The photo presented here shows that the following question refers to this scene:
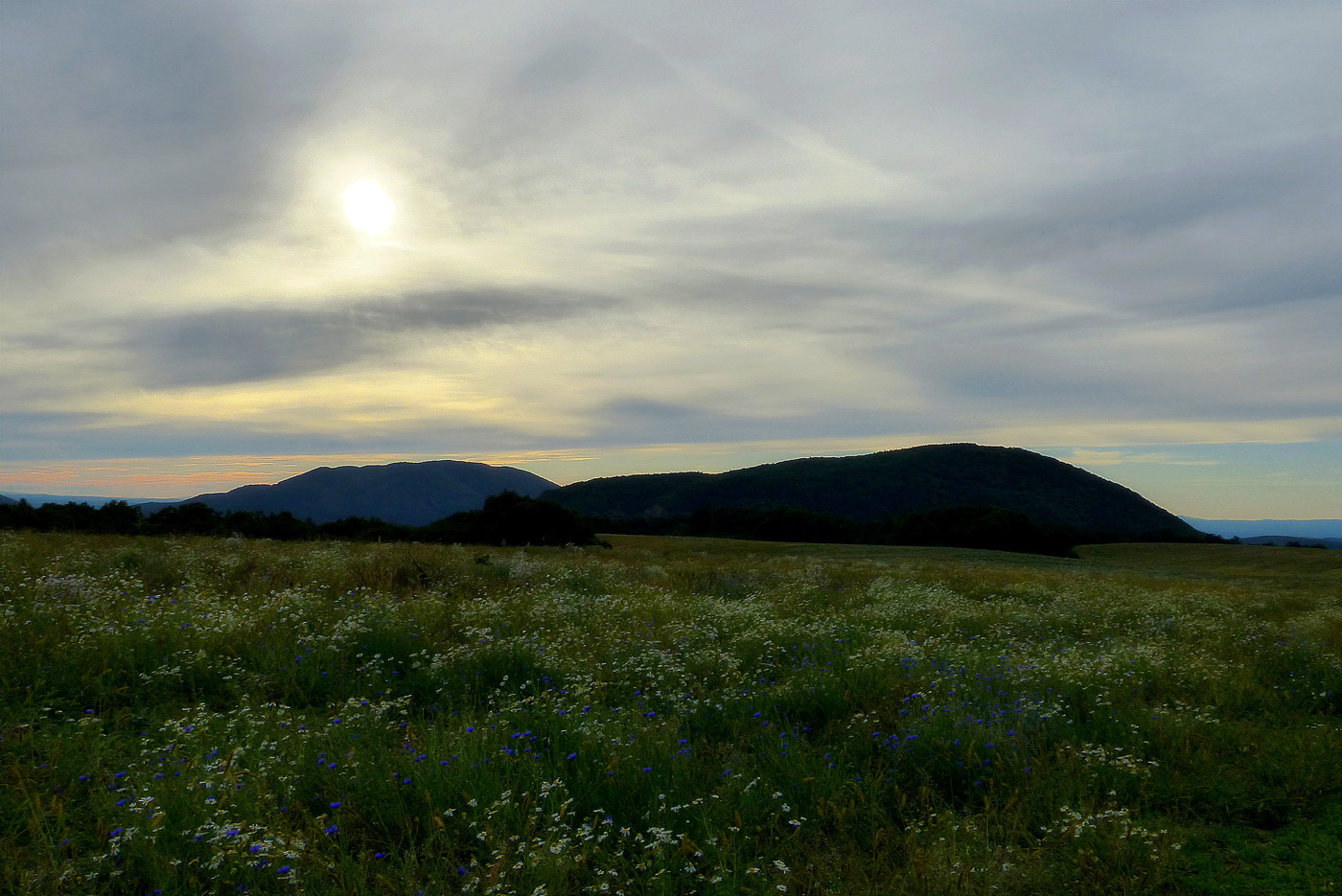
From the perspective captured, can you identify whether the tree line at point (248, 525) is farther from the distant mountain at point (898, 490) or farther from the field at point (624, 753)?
the distant mountain at point (898, 490)

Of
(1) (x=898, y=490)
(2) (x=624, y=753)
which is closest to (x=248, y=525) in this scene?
(2) (x=624, y=753)

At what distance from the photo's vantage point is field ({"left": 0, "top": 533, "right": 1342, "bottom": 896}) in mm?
3654

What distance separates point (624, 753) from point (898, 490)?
510ft

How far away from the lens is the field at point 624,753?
365cm

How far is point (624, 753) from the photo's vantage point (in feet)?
15.4

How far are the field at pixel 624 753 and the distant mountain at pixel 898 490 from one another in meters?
119

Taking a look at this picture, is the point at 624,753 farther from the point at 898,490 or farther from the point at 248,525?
the point at 898,490

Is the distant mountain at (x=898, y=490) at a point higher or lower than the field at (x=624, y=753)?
higher

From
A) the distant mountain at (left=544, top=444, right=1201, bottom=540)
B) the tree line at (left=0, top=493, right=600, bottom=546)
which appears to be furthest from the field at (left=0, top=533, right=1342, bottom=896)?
the distant mountain at (left=544, top=444, right=1201, bottom=540)

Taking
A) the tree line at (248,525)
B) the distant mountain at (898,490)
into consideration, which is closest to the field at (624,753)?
the tree line at (248,525)

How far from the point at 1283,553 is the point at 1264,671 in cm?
5173

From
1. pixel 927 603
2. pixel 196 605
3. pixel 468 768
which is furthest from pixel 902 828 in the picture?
pixel 927 603

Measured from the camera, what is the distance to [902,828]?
4.26 metres

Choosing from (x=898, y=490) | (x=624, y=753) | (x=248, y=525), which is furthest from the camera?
(x=898, y=490)
